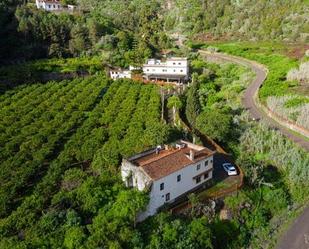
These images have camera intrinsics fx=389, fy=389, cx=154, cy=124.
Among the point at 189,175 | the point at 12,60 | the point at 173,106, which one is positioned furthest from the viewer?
the point at 12,60

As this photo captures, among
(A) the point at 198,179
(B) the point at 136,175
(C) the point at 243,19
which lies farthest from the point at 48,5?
(B) the point at 136,175

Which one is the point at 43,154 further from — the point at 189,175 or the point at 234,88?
the point at 234,88

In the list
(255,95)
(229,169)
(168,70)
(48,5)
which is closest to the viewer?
(229,169)

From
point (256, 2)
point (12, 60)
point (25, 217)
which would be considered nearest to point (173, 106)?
point (25, 217)

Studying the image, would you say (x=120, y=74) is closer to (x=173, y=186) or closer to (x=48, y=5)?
(x=48, y=5)

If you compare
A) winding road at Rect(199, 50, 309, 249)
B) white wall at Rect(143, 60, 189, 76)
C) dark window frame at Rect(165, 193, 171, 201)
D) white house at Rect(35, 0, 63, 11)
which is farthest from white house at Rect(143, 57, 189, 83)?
dark window frame at Rect(165, 193, 171, 201)

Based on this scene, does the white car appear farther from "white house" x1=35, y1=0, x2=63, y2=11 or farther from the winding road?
"white house" x1=35, y1=0, x2=63, y2=11

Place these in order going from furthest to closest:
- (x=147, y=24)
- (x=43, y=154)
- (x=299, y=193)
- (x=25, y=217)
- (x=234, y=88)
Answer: (x=147, y=24) → (x=234, y=88) → (x=43, y=154) → (x=299, y=193) → (x=25, y=217)

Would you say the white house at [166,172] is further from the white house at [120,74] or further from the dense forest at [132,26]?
the dense forest at [132,26]
